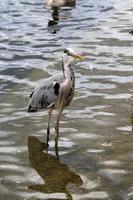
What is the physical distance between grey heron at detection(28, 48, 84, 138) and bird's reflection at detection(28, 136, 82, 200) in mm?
451

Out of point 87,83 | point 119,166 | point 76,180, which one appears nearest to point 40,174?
point 76,180

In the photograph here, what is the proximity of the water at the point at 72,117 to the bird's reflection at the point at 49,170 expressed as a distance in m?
0.02

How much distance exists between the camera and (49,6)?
24859 mm

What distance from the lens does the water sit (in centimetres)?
891

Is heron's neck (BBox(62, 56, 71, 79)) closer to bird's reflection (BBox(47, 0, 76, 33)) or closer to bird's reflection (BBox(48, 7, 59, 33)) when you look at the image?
bird's reflection (BBox(48, 7, 59, 33))

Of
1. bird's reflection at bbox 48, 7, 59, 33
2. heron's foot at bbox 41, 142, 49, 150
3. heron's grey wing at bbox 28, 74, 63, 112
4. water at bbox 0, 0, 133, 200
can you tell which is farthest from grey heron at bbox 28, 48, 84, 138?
bird's reflection at bbox 48, 7, 59, 33

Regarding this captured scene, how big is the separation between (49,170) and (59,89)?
158 centimetres

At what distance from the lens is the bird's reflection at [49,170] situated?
8.79 metres

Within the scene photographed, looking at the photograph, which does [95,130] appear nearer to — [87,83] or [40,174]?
[40,174]

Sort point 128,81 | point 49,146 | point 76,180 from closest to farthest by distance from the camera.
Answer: point 76,180 < point 49,146 < point 128,81

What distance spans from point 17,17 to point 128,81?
911cm

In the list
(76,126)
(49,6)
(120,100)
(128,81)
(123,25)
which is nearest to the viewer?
(76,126)

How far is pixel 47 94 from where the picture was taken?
10438 millimetres

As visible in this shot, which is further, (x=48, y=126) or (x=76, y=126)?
(x=76, y=126)
